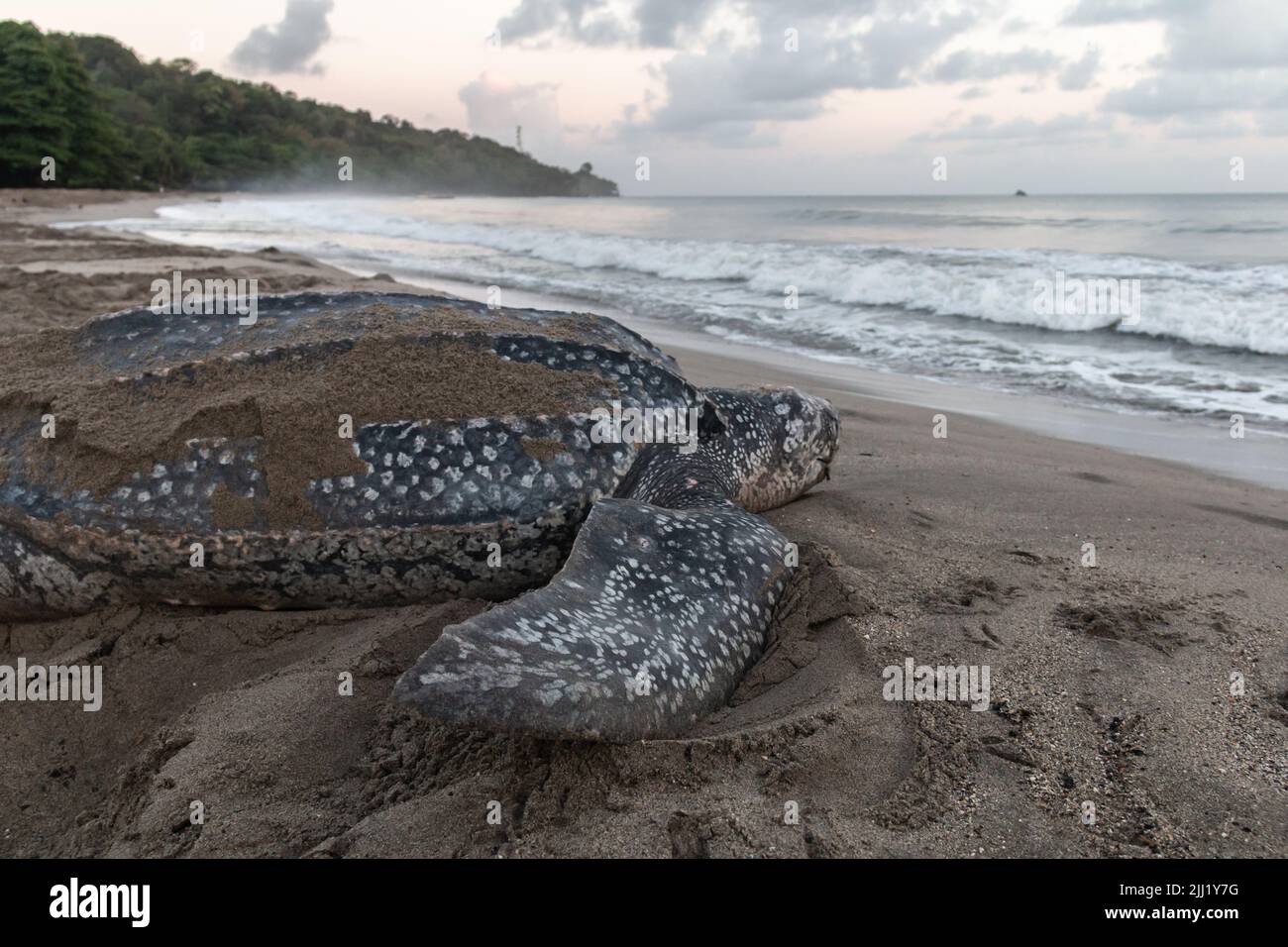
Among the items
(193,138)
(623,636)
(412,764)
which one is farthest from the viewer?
(193,138)

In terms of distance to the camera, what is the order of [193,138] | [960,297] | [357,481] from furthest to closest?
[193,138] → [960,297] → [357,481]

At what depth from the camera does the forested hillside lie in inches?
1328

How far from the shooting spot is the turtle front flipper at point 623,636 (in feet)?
5.18

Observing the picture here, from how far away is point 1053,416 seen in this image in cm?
549

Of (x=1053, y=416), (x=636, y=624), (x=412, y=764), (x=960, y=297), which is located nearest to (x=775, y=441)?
(x=636, y=624)

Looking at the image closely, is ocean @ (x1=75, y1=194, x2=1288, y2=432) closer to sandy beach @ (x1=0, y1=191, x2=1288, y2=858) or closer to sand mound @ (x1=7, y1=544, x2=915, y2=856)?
sandy beach @ (x1=0, y1=191, x2=1288, y2=858)

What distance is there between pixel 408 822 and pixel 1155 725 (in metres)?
1.62

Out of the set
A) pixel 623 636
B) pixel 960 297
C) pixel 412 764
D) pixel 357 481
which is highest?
pixel 960 297

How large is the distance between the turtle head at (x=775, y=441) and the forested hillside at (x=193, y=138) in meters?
34.9

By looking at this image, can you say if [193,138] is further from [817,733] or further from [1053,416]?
[817,733]

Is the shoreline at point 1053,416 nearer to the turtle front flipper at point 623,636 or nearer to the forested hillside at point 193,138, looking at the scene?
the turtle front flipper at point 623,636

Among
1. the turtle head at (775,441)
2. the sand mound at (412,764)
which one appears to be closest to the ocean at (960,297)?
the turtle head at (775,441)

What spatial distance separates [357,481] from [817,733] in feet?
4.75

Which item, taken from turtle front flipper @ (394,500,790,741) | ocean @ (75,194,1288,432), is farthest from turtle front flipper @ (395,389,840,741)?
ocean @ (75,194,1288,432)
